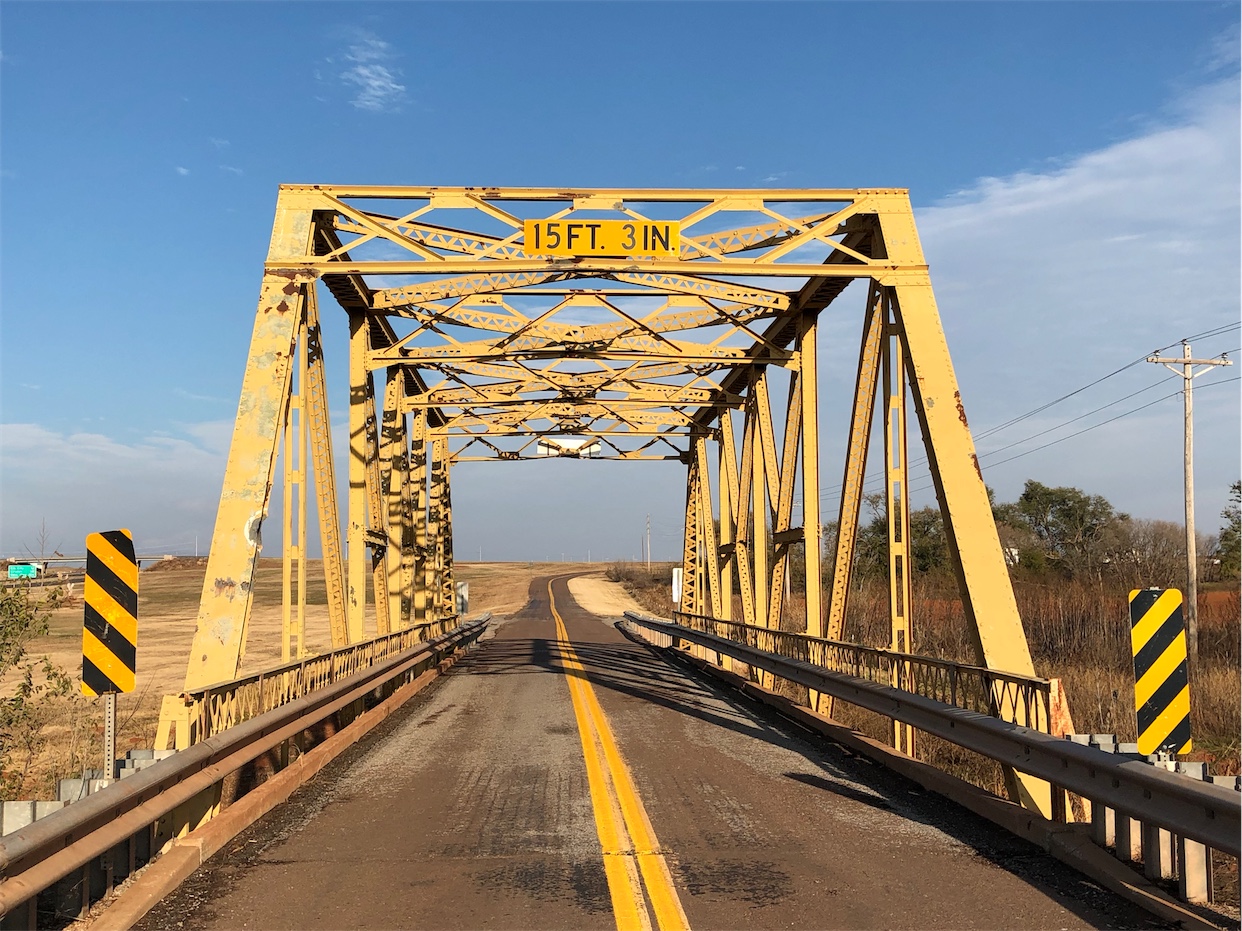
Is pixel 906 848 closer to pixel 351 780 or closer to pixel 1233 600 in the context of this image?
pixel 351 780

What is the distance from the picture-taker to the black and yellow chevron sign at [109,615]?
669 cm

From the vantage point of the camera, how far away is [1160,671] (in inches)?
239

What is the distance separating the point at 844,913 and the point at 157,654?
32.8 m

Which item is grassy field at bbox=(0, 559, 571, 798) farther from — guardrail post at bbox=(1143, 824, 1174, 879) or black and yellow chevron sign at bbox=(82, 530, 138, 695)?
guardrail post at bbox=(1143, 824, 1174, 879)

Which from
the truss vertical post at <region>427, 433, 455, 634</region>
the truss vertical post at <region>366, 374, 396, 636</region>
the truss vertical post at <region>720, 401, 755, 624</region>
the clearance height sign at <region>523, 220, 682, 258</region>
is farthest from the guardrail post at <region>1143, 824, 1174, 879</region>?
the truss vertical post at <region>427, 433, 455, 634</region>

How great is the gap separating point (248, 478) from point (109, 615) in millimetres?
3411

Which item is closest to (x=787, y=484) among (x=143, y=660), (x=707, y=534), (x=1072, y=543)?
(x=707, y=534)

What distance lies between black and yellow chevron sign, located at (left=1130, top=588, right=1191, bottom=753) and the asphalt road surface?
0.91 meters

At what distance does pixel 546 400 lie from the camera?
80.8 feet

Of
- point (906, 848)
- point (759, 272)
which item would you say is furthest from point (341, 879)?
point (759, 272)

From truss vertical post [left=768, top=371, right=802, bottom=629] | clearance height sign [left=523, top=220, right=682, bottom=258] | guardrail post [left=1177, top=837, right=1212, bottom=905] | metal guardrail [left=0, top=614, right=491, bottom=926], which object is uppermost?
clearance height sign [left=523, top=220, right=682, bottom=258]

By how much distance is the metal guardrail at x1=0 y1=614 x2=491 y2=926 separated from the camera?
4410mm

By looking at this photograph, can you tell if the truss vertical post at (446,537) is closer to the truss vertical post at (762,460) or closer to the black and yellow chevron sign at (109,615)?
the truss vertical post at (762,460)

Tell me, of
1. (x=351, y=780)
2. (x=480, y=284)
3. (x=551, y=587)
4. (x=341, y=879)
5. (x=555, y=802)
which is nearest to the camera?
(x=341, y=879)
